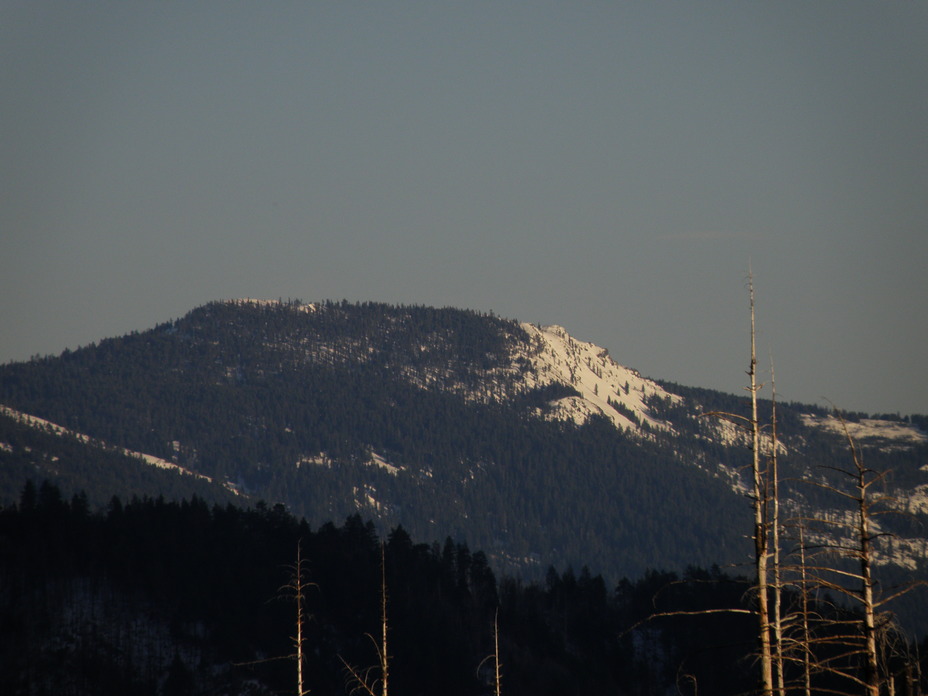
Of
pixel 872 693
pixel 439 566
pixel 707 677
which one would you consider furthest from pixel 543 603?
pixel 872 693

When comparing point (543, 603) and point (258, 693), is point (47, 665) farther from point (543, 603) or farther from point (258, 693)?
point (543, 603)

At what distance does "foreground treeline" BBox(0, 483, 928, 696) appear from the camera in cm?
14975

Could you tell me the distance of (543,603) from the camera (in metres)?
193

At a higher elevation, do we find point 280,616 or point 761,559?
point 280,616

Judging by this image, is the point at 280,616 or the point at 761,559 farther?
the point at 280,616

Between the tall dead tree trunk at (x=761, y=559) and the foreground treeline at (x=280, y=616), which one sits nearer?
the tall dead tree trunk at (x=761, y=559)

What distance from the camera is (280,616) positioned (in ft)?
527

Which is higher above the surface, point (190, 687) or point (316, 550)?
point (316, 550)

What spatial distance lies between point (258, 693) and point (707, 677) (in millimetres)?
55814

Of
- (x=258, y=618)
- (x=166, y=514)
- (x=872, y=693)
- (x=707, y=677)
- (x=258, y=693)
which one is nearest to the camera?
(x=872, y=693)

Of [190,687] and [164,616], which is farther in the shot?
[164,616]

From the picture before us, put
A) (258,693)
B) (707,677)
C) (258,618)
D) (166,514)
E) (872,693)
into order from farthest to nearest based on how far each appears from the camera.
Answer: (166,514), (707,677), (258,618), (258,693), (872,693)

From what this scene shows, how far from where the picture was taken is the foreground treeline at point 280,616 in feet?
491

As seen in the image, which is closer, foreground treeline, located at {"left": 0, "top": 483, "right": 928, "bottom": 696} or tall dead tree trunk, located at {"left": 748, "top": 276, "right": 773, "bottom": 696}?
tall dead tree trunk, located at {"left": 748, "top": 276, "right": 773, "bottom": 696}
